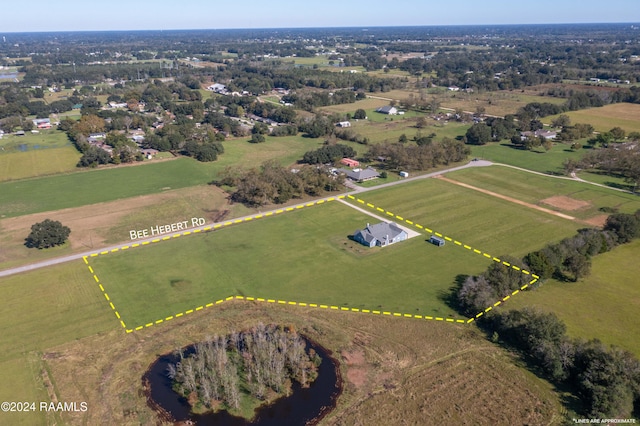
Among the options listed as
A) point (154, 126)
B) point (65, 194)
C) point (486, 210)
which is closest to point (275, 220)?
point (486, 210)

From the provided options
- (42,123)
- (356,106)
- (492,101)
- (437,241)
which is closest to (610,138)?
(492,101)

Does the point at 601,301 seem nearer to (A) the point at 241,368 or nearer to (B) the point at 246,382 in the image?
(B) the point at 246,382

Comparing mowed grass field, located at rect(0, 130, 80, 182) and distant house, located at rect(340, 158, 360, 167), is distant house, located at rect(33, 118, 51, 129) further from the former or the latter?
distant house, located at rect(340, 158, 360, 167)

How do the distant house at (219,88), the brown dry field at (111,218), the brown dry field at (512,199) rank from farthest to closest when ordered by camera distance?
the distant house at (219,88) < the brown dry field at (512,199) < the brown dry field at (111,218)

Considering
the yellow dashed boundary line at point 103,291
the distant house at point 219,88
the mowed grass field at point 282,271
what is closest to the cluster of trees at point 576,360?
the mowed grass field at point 282,271

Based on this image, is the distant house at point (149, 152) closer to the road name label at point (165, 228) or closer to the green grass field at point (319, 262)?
the road name label at point (165, 228)
